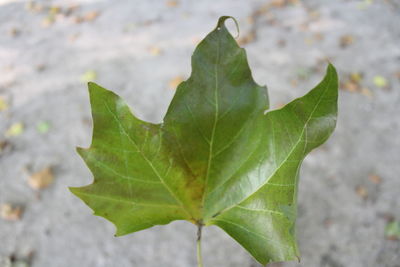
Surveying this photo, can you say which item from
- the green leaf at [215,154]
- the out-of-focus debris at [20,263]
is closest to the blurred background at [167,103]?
the out-of-focus debris at [20,263]

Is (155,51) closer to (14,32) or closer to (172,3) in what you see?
(172,3)

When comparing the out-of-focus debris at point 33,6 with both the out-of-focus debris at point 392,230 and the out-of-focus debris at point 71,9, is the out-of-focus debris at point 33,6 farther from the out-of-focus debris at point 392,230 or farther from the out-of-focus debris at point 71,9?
the out-of-focus debris at point 392,230

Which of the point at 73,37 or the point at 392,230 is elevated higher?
the point at 73,37

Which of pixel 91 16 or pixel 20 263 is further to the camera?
pixel 91 16

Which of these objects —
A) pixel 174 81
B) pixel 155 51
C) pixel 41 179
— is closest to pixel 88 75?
pixel 155 51

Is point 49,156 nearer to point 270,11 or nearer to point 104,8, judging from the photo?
point 104,8

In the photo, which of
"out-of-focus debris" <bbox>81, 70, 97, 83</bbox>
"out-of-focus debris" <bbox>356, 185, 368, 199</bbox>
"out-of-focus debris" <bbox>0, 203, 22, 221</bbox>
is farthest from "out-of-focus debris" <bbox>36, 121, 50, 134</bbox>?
"out-of-focus debris" <bbox>356, 185, 368, 199</bbox>

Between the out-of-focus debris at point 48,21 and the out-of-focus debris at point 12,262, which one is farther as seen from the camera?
the out-of-focus debris at point 48,21
